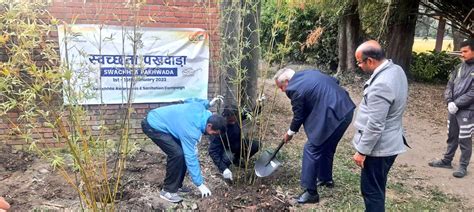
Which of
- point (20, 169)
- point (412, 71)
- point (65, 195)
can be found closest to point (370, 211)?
point (65, 195)

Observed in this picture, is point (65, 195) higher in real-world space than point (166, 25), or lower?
lower

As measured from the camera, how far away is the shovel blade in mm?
4434

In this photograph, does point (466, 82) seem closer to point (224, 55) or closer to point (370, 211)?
point (370, 211)

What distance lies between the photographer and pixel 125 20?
4941 millimetres

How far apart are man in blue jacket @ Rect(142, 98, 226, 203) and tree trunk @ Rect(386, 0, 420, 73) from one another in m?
7.95

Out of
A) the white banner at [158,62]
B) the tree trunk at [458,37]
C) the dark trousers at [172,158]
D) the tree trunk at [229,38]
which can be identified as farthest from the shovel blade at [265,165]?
the tree trunk at [458,37]

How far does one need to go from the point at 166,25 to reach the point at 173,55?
400 mm

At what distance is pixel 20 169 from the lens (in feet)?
14.9

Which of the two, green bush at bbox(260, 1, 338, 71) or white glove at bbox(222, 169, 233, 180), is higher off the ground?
green bush at bbox(260, 1, 338, 71)

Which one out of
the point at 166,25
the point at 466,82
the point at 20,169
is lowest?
the point at 20,169

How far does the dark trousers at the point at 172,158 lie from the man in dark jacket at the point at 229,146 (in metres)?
0.55

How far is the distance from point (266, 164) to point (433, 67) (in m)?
9.64

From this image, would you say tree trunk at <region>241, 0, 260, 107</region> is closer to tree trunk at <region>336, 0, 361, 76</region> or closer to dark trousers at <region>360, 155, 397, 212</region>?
dark trousers at <region>360, 155, 397, 212</region>

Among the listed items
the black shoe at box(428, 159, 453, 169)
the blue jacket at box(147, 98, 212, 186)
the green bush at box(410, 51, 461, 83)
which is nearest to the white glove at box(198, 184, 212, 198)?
the blue jacket at box(147, 98, 212, 186)
